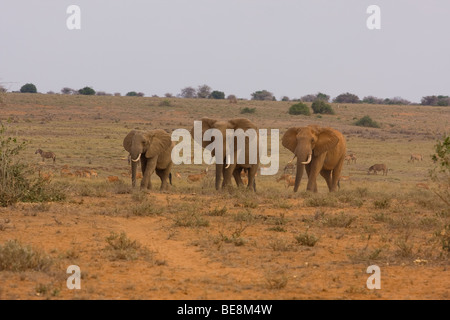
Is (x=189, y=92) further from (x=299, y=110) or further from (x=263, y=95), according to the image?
(x=299, y=110)

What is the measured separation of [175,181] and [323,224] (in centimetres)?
1071

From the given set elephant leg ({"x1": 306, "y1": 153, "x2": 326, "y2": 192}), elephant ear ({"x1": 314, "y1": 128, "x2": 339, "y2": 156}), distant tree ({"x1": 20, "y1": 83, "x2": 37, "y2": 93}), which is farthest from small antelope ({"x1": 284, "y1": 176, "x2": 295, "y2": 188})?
distant tree ({"x1": 20, "y1": 83, "x2": 37, "y2": 93})

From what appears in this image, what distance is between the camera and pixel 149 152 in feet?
54.8

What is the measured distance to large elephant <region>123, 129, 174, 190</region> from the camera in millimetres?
16344

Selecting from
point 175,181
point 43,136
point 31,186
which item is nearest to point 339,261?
point 31,186

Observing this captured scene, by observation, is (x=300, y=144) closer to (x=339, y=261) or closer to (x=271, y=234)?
(x=271, y=234)

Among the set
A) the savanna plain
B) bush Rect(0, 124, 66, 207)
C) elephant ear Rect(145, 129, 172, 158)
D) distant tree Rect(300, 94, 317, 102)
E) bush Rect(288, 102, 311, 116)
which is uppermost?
distant tree Rect(300, 94, 317, 102)

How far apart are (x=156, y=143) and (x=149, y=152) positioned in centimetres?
39

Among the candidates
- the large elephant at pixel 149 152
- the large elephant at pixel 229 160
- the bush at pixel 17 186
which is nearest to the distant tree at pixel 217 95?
the large elephant at pixel 149 152

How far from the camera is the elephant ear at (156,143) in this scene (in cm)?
1675

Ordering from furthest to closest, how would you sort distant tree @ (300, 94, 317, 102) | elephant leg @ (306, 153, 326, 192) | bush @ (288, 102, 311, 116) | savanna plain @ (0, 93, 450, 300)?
1. distant tree @ (300, 94, 317, 102)
2. bush @ (288, 102, 311, 116)
3. elephant leg @ (306, 153, 326, 192)
4. savanna plain @ (0, 93, 450, 300)

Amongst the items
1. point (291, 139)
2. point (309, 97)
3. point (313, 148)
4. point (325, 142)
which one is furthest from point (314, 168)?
point (309, 97)

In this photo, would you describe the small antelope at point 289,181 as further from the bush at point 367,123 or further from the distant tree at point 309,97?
the distant tree at point 309,97

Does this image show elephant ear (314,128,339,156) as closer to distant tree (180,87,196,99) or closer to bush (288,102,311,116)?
bush (288,102,311,116)
